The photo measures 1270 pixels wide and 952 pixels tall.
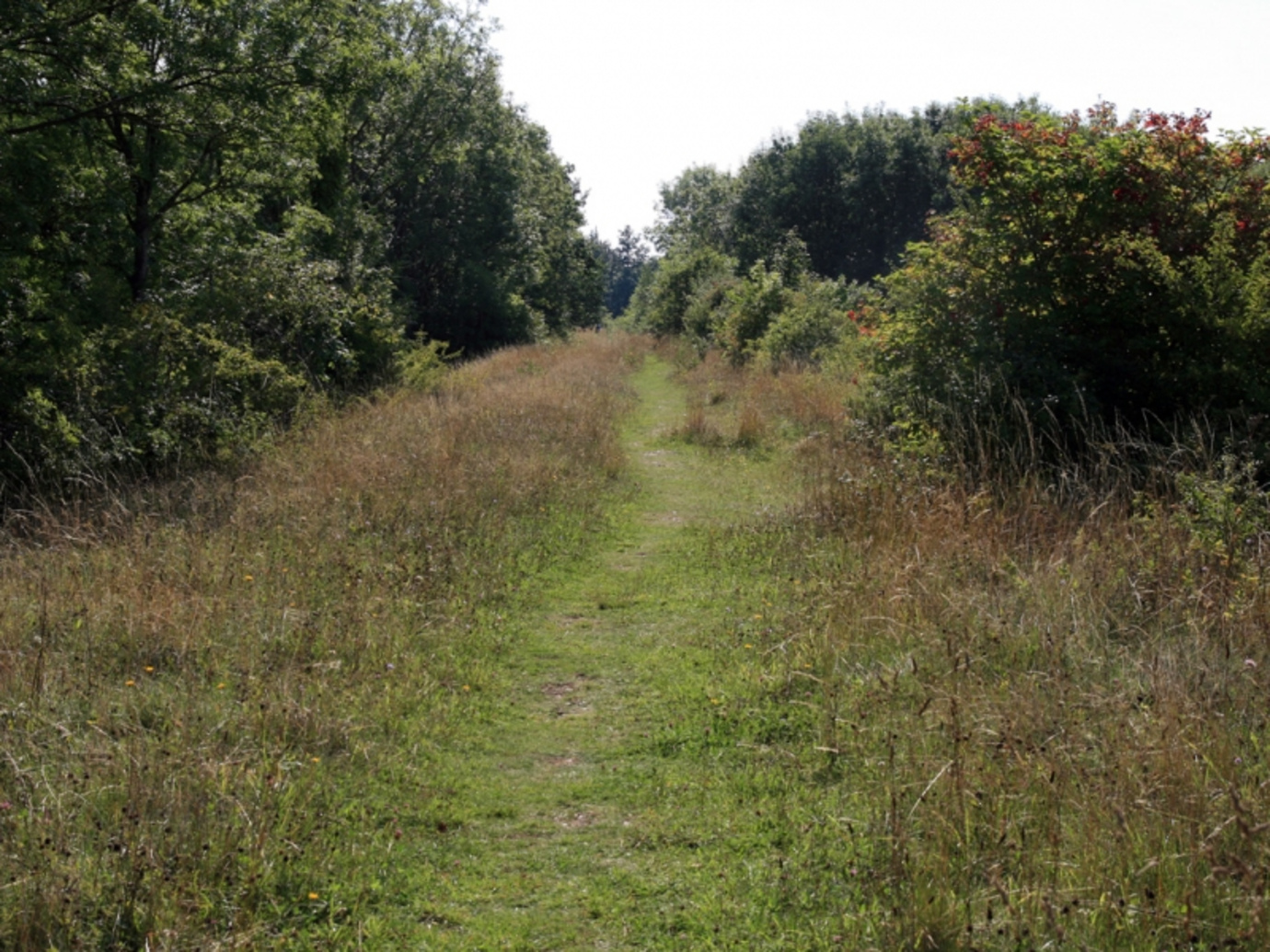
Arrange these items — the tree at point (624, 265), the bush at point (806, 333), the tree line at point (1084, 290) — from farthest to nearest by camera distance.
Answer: the tree at point (624, 265) → the bush at point (806, 333) → the tree line at point (1084, 290)

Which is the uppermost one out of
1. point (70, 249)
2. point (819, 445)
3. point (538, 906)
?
point (70, 249)

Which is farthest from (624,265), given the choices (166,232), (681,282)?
(166,232)

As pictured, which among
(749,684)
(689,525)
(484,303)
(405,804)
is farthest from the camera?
(484,303)

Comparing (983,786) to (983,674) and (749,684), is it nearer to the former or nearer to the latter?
(983,674)

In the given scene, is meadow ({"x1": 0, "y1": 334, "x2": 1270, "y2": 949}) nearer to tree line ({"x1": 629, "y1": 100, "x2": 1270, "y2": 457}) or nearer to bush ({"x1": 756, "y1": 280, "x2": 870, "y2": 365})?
tree line ({"x1": 629, "y1": 100, "x2": 1270, "y2": 457})

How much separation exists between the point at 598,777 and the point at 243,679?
6.48ft

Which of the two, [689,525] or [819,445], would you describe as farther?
[819,445]

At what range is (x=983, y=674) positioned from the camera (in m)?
5.03

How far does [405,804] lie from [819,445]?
8.97 meters

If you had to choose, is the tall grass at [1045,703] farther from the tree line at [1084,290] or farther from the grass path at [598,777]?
the tree line at [1084,290]

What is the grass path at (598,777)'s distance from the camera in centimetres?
369

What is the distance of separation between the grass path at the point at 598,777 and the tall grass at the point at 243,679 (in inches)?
11.4

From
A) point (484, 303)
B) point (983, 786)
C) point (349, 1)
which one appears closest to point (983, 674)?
point (983, 786)

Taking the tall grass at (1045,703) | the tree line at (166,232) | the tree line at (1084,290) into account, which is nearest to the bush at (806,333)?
the tree line at (166,232)
